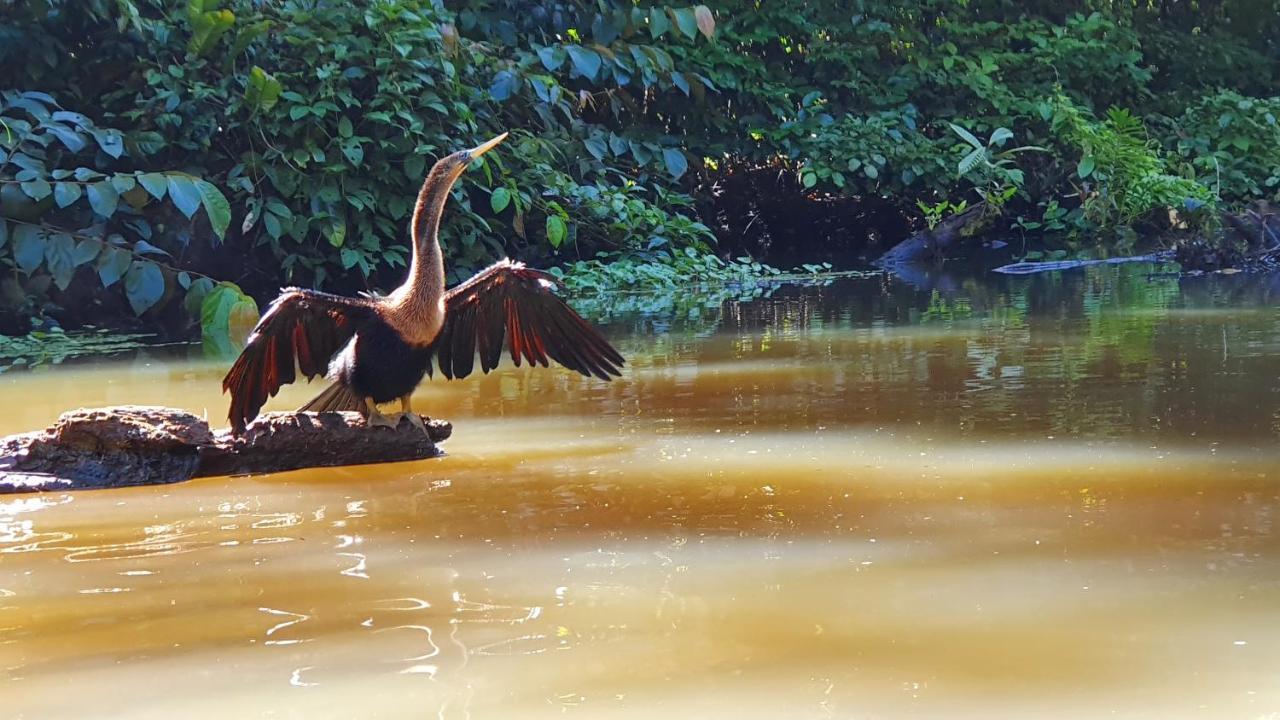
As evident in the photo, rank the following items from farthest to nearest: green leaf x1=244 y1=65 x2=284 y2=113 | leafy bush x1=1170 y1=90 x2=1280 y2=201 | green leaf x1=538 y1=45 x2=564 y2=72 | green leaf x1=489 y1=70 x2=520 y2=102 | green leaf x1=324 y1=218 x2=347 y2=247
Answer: leafy bush x1=1170 y1=90 x2=1280 y2=201, green leaf x1=538 y1=45 x2=564 y2=72, green leaf x1=489 y1=70 x2=520 y2=102, green leaf x1=324 y1=218 x2=347 y2=247, green leaf x1=244 y1=65 x2=284 y2=113

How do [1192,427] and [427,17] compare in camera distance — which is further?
[427,17]

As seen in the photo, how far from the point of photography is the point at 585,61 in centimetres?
1014

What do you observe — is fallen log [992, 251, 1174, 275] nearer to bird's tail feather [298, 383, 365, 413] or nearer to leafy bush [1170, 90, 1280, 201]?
leafy bush [1170, 90, 1280, 201]

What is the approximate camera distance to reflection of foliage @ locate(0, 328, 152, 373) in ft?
21.5

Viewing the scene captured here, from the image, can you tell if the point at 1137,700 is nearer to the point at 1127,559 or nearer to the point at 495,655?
the point at 1127,559

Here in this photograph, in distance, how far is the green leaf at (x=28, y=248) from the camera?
736 centimetres

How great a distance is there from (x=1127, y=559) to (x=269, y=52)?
7.55 meters

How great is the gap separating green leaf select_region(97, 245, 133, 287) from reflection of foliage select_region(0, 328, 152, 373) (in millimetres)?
318

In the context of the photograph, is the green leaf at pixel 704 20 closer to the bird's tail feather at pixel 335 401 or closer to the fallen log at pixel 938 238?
the fallen log at pixel 938 238

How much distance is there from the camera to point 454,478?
3525 mm

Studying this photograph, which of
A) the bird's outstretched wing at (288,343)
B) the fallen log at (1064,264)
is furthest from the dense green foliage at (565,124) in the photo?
the bird's outstretched wing at (288,343)

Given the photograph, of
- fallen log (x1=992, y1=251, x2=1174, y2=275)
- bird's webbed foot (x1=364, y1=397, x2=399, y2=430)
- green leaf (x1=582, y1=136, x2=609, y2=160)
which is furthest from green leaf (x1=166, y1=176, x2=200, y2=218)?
fallen log (x1=992, y1=251, x2=1174, y2=275)

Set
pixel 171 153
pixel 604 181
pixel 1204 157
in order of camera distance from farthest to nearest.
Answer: pixel 1204 157 → pixel 604 181 → pixel 171 153

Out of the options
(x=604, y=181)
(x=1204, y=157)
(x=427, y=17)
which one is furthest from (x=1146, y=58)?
(x=427, y=17)
